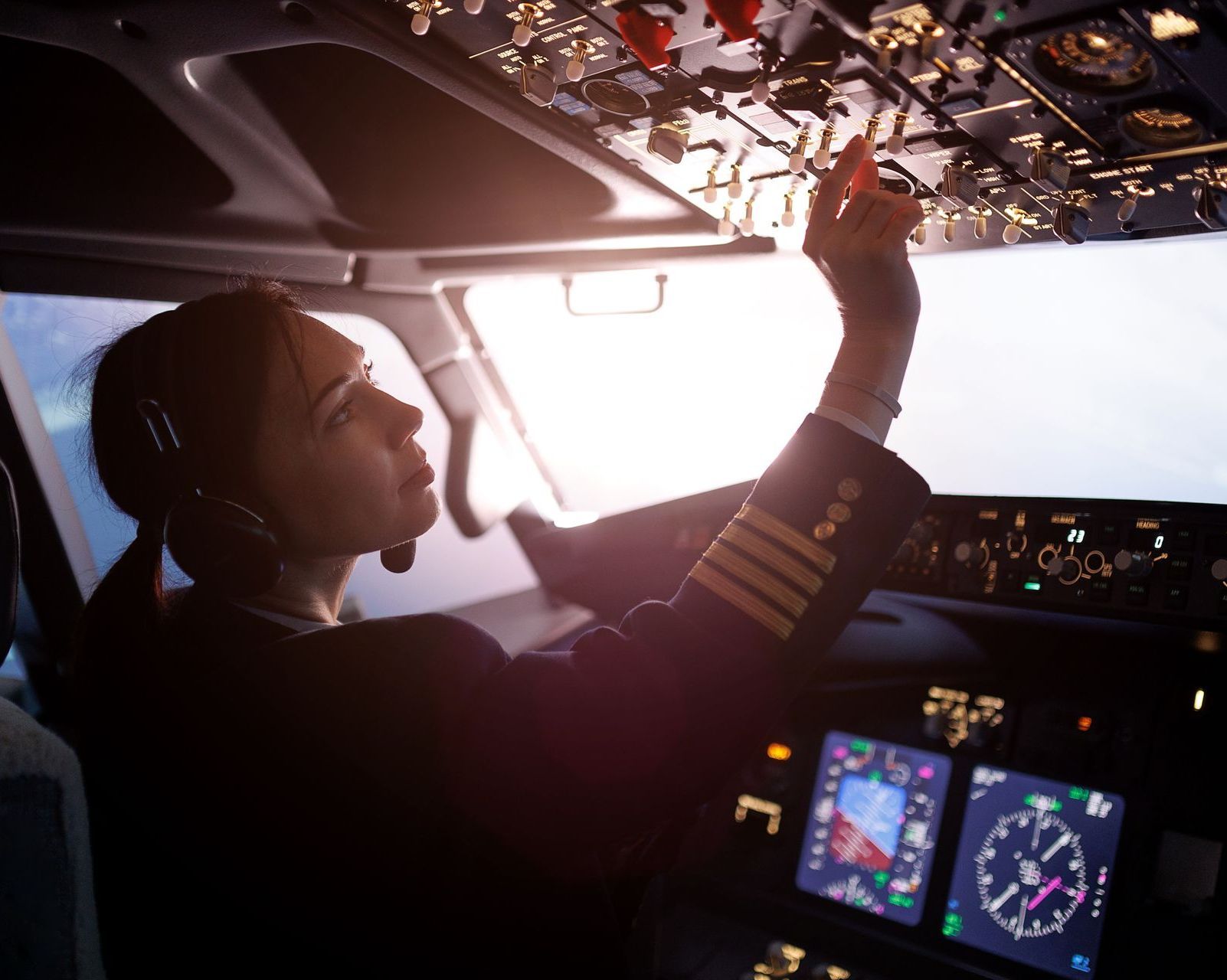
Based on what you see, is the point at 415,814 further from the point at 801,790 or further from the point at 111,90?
the point at 111,90

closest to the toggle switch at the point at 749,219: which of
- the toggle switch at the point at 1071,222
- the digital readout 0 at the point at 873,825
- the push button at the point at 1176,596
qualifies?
the toggle switch at the point at 1071,222

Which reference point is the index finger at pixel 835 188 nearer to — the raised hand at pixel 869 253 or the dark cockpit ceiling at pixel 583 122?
the raised hand at pixel 869 253

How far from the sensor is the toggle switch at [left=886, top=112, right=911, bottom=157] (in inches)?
43.3

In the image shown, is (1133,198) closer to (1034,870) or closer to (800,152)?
(800,152)

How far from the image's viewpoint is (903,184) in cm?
126

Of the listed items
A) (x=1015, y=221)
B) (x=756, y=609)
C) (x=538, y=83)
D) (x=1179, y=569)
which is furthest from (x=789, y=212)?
(x=756, y=609)

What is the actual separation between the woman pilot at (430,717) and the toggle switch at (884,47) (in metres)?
0.20

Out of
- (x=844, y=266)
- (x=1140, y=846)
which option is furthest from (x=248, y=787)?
(x=1140, y=846)

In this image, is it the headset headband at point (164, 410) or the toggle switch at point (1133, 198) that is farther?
the toggle switch at point (1133, 198)

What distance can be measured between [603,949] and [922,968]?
1068 millimetres

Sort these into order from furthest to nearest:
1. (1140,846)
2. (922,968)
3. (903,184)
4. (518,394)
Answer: (518,394), (922,968), (1140,846), (903,184)

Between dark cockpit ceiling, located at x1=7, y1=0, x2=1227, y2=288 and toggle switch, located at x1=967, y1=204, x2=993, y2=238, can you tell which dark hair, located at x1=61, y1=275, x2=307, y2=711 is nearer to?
dark cockpit ceiling, located at x1=7, y1=0, x2=1227, y2=288

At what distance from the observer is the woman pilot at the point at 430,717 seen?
2.32ft

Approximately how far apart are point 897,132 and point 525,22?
466 millimetres
